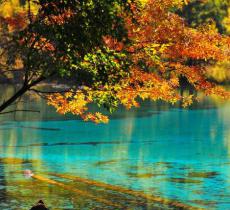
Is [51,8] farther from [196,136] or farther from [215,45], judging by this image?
[196,136]

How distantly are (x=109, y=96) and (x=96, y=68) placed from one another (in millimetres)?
2076

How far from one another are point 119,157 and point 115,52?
1356 cm

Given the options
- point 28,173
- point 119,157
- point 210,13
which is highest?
point 210,13

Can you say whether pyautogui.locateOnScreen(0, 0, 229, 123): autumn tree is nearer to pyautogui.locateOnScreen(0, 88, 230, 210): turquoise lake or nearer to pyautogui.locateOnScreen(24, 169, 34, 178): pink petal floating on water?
pyautogui.locateOnScreen(0, 88, 230, 210): turquoise lake

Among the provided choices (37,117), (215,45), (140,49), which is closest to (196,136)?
(37,117)

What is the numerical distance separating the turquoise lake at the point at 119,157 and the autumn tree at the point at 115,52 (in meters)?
2.96

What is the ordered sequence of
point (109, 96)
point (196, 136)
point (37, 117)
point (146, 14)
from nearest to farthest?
1. point (109, 96)
2. point (146, 14)
3. point (196, 136)
4. point (37, 117)

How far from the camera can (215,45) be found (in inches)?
844

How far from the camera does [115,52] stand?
1619 cm

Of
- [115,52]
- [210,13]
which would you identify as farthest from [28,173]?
[210,13]

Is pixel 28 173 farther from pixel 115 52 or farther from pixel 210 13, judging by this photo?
pixel 210 13

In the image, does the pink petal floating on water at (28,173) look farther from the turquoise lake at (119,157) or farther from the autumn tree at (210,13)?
the autumn tree at (210,13)

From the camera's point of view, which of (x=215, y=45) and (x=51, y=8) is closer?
(x=51, y=8)

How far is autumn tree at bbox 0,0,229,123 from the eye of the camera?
13.0 m
